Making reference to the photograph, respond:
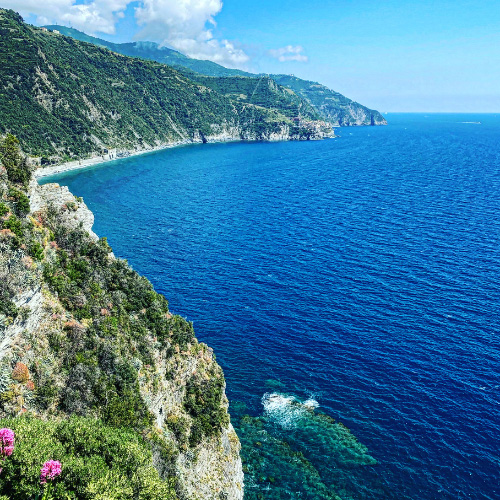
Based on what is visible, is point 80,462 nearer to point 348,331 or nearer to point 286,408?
point 286,408

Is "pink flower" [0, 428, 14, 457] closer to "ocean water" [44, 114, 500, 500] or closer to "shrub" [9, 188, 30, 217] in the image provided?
"shrub" [9, 188, 30, 217]

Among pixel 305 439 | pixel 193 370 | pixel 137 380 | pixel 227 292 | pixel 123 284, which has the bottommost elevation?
pixel 305 439

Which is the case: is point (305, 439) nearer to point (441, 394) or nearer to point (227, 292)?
point (441, 394)

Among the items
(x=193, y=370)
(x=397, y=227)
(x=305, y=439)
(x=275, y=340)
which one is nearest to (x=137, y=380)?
(x=193, y=370)

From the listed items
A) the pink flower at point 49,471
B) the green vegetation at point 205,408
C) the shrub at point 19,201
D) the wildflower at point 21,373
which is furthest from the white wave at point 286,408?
the shrub at point 19,201

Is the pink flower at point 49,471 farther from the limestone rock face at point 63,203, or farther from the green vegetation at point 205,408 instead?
the limestone rock face at point 63,203

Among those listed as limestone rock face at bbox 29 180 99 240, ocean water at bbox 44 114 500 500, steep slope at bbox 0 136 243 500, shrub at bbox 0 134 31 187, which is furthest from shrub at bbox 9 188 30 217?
ocean water at bbox 44 114 500 500
